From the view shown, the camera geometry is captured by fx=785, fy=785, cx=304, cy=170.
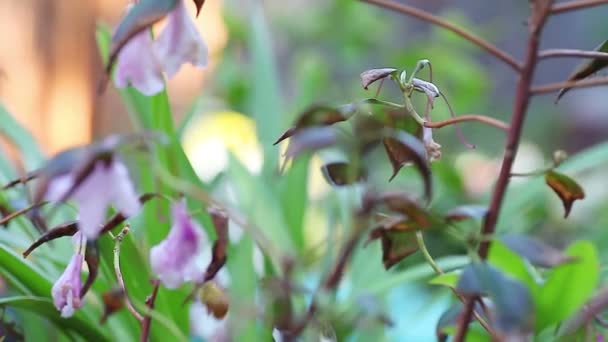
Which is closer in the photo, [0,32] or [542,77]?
[0,32]

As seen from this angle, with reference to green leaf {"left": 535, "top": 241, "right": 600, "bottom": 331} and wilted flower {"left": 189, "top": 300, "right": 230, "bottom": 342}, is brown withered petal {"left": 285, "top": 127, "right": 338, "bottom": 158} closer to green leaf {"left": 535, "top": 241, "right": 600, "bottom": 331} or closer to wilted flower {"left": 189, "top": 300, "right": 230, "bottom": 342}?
green leaf {"left": 535, "top": 241, "right": 600, "bottom": 331}

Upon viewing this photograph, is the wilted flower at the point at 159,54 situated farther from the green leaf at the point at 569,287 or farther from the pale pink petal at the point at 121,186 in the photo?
the green leaf at the point at 569,287

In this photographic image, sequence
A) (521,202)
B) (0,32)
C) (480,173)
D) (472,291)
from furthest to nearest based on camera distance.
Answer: (480,173) → (0,32) → (521,202) → (472,291)

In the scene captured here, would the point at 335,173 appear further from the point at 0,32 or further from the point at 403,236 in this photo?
the point at 0,32

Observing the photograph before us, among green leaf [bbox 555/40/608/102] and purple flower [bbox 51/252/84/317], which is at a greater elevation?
green leaf [bbox 555/40/608/102]

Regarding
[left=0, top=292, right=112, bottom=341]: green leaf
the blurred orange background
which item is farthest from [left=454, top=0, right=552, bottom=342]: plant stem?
the blurred orange background

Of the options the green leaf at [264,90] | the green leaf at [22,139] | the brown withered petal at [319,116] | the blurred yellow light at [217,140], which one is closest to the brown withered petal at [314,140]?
the brown withered petal at [319,116]

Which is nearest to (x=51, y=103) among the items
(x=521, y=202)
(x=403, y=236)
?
(x=521, y=202)
